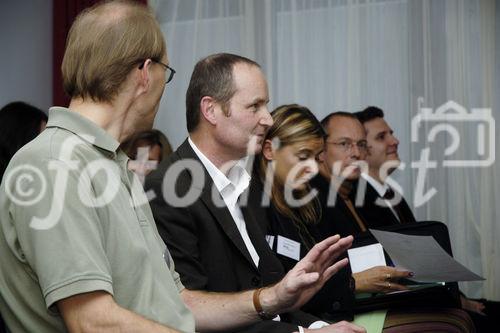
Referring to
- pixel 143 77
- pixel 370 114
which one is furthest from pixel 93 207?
pixel 370 114

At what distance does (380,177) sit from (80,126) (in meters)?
3.48

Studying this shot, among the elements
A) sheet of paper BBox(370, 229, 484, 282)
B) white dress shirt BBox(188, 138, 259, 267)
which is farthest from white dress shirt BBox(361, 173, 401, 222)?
white dress shirt BBox(188, 138, 259, 267)

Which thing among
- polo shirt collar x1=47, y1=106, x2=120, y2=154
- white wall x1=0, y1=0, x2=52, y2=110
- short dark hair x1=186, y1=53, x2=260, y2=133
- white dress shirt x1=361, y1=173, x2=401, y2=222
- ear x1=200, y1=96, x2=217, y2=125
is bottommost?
white dress shirt x1=361, y1=173, x2=401, y2=222

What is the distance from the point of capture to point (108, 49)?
1.54 meters

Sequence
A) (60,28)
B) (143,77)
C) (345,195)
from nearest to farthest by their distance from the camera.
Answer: (143,77) → (345,195) → (60,28)

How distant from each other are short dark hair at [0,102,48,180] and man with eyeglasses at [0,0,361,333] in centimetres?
196

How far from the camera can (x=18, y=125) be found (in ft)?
11.6

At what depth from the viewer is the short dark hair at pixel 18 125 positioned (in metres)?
3.46

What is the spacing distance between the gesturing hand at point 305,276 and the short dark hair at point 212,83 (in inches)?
27.9

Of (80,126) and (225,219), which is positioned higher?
(80,126)

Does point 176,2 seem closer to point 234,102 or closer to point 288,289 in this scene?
point 234,102

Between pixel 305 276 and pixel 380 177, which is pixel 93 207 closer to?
pixel 305 276

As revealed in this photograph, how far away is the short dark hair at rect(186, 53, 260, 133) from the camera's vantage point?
2.46 metres

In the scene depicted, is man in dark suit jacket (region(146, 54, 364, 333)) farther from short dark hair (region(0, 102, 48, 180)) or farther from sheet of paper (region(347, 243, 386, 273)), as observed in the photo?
short dark hair (region(0, 102, 48, 180))
